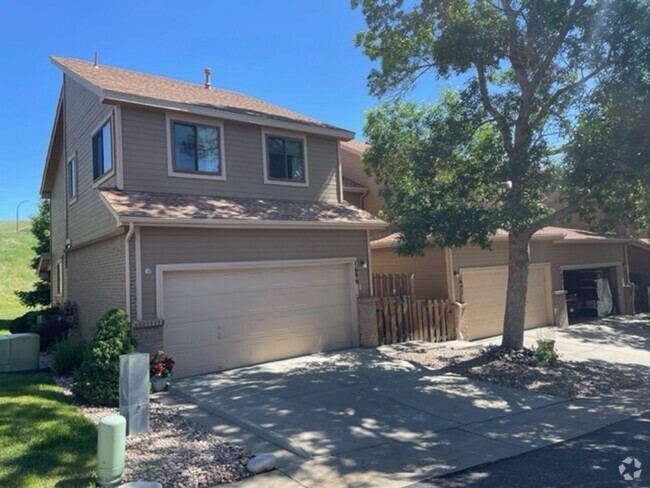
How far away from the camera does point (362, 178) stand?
20.5 m

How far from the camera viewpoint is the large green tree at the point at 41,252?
22.8 meters

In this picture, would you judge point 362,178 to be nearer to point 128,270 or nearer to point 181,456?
point 128,270

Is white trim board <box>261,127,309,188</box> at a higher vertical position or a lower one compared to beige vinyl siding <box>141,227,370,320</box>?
higher

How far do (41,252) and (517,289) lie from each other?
22411 millimetres

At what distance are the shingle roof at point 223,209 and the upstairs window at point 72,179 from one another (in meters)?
5.25

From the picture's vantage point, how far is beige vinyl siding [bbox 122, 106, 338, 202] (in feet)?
36.7

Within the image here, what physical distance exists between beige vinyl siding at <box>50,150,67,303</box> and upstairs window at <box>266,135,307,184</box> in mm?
7867

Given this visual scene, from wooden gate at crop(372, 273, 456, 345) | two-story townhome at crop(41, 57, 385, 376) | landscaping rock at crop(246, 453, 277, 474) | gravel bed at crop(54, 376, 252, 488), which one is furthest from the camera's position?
wooden gate at crop(372, 273, 456, 345)

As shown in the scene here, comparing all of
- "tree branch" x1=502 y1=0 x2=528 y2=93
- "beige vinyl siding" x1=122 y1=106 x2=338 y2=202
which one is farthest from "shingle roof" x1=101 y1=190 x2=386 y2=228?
"tree branch" x1=502 y1=0 x2=528 y2=93

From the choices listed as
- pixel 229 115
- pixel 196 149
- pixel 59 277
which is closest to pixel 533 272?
pixel 229 115

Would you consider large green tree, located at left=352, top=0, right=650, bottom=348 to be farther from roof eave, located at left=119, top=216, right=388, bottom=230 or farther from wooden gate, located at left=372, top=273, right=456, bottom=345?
wooden gate, located at left=372, top=273, right=456, bottom=345

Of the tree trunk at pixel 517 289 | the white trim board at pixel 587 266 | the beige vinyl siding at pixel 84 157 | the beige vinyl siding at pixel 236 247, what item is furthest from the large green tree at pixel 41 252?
the white trim board at pixel 587 266

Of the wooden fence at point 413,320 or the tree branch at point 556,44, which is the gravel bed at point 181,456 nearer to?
the wooden fence at point 413,320

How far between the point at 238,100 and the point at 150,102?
460 centimetres
